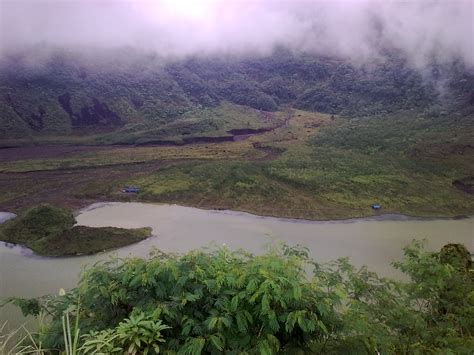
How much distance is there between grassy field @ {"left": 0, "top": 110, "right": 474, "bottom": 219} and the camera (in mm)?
33781

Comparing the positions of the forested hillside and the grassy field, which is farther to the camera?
the forested hillside

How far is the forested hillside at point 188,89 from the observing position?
215 ft

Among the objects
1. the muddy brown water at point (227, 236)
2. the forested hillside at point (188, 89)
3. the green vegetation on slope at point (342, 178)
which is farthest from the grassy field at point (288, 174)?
Result: the forested hillside at point (188, 89)

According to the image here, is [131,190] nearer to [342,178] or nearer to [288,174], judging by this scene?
[288,174]

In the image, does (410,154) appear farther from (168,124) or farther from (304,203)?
(168,124)

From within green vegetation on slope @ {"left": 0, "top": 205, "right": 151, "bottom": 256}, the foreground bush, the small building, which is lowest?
green vegetation on slope @ {"left": 0, "top": 205, "right": 151, "bottom": 256}

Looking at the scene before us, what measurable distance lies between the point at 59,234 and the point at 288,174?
21865mm

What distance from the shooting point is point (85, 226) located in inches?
1075

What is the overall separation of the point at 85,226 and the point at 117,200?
777 centimetres

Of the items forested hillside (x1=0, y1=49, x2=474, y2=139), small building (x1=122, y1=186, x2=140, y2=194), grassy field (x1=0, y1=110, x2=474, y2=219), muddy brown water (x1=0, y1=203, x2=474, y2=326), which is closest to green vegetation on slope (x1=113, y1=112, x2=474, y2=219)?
grassy field (x1=0, y1=110, x2=474, y2=219)

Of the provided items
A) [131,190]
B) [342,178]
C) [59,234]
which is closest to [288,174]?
[342,178]

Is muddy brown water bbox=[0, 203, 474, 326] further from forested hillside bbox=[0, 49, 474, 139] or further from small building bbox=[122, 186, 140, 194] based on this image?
forested hillside bbox=[0, 49, 474, 139]

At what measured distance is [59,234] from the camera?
24.5m

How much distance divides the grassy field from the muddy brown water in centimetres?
184
